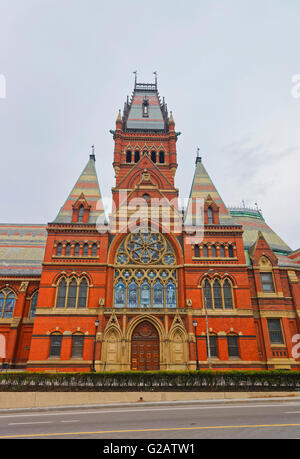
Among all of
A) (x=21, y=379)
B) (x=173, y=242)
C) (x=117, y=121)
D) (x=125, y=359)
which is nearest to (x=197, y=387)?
(x=125, y=359)

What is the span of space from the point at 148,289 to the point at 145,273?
66.8 inches

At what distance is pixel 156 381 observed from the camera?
19.5 metres

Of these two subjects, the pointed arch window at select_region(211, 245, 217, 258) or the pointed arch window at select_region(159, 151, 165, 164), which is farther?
the pointed arch window at select_region(159, 151, 165, 164)

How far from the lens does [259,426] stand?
33.0 feet

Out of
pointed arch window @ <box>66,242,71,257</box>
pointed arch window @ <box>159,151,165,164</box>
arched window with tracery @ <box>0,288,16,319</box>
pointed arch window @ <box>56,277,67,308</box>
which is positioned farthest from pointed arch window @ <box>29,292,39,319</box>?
pointed arch window @ <box>159,151,165,164</box>

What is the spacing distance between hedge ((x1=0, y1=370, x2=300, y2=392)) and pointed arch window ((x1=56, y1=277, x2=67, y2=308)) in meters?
9.22

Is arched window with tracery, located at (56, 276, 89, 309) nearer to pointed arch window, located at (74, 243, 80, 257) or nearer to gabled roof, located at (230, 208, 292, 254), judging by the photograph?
pointed arch window, located at (74, 243, 80, 257)

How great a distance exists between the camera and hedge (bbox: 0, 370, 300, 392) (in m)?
19.2

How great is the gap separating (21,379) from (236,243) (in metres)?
23.6

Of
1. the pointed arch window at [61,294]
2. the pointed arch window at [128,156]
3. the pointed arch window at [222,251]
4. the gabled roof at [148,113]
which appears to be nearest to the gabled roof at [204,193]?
the pointed arch window at [222,251]

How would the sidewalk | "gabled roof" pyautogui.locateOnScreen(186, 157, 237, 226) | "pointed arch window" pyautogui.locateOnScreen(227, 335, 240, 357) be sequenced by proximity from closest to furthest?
the sidewalk
"pointed arch window" pyautogui.locateOnScreen(227, 335, 240, 357)
"gabled roof" pyautogui.locateOnScreen(186, 157, 237, 226)

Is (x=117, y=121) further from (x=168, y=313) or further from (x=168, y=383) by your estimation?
(x=168, y=383)

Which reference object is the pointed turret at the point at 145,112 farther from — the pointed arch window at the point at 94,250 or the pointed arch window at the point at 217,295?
the pointed arch window at the point at 217,295

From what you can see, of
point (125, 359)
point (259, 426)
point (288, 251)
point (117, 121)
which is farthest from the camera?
point (117, 121)
